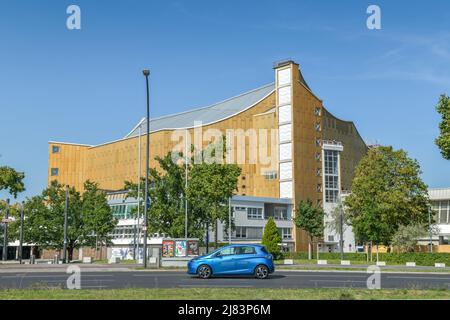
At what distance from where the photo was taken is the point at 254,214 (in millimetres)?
88000

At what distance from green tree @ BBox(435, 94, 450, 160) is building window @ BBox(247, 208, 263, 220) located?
5836cm

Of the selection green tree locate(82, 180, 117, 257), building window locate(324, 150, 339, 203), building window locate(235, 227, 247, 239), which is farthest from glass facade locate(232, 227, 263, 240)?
green tree locate(82, 180, 117, 257)

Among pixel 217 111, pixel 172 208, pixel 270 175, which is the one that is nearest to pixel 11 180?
pixel 172 208

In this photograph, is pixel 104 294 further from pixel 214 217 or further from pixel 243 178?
pixel 243 178

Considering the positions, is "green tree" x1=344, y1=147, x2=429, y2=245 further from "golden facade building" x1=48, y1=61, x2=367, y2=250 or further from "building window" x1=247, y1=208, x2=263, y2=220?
"golden facade building" x1=48, y1=61, x2=367, y2=250

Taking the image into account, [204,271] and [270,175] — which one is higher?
[270,175]

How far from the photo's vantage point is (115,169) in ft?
381

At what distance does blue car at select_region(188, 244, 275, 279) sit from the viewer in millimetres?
23297

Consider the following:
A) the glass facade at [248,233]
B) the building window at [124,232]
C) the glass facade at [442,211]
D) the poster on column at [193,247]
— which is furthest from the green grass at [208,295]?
the glass facade at [442,211]

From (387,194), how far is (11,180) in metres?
42.4

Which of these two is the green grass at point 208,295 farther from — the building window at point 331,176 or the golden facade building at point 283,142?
the building window at point 331,176

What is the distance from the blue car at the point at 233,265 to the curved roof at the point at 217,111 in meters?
78.9

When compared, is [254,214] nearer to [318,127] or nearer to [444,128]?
[318,127]
